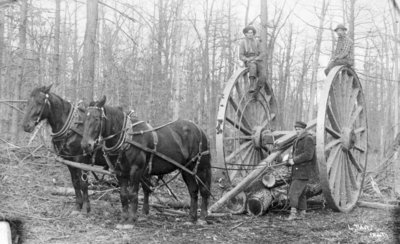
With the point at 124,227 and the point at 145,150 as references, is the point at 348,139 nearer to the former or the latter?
the point at 145,150

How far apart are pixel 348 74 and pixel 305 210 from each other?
2982mm

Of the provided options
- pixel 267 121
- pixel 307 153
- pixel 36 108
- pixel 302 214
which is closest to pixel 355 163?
pixel 307 153

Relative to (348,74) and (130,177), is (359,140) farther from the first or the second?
(130,177)

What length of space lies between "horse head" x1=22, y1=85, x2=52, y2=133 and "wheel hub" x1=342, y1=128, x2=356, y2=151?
18.3ft

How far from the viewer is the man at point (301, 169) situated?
8.61 metres

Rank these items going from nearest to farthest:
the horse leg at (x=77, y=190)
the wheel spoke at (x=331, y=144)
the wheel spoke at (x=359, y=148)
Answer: the horse leg at (x=77, y=190) → the wheel spoke at (x=331, y=144) → the wheel spoke at (x=359, y=148)

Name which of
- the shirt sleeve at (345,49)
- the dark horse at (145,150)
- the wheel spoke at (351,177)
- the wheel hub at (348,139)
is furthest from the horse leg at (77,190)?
the shirt sleeve at (345,49)

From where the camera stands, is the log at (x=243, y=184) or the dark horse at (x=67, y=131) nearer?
the dark horse at (x=67, y=131)

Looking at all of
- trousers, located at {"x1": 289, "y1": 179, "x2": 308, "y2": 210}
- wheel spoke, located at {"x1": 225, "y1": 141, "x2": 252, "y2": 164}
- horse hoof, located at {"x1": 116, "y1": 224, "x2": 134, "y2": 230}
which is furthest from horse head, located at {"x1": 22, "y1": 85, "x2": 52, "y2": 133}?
trousers, located at {"x1": 289, "y1": 179, "x2": 308, "y2": 210}

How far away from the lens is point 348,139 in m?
9.12

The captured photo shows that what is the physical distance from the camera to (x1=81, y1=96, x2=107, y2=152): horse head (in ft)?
21.2

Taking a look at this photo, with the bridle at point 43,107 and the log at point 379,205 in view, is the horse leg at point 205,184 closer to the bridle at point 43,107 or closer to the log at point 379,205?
the bridle at point 43,107

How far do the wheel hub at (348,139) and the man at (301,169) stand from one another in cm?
79

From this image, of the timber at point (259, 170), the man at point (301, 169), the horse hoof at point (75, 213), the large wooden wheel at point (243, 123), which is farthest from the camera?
the large wooden wheel at point (243, 123)
